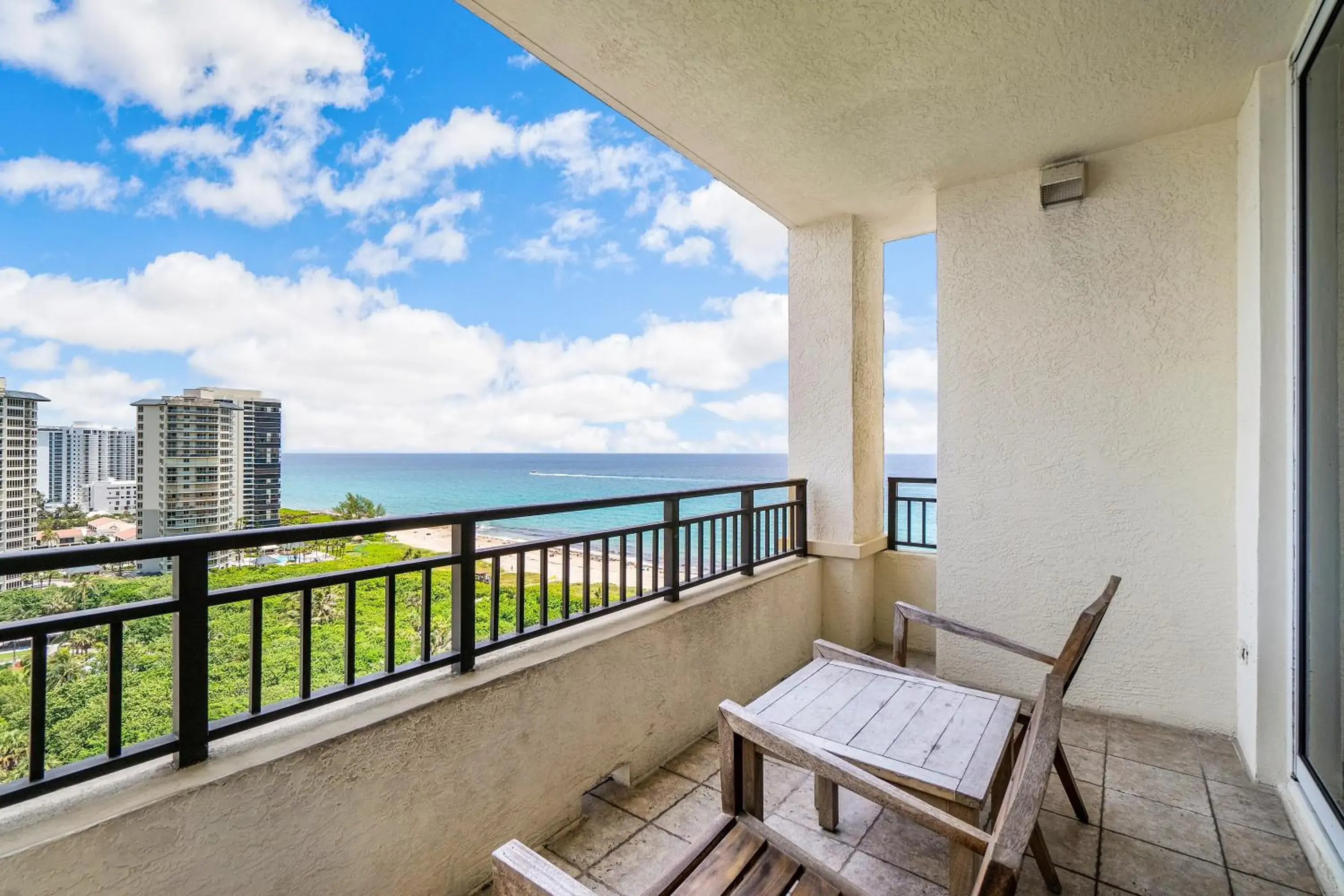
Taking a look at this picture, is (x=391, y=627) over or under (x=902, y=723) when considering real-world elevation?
over

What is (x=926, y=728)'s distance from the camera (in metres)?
1.73

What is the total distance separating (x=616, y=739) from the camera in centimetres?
225

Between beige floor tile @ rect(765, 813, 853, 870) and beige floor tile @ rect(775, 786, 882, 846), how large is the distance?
0.02 m

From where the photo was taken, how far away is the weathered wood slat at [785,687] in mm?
1834

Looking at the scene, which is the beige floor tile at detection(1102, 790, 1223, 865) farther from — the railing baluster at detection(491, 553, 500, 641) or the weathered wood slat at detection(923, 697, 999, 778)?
the railing baluster at detection(491, 553, 500, 641)

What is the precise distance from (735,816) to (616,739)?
933 mm

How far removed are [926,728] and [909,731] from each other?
6cm

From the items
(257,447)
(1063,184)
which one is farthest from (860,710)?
(257,447)

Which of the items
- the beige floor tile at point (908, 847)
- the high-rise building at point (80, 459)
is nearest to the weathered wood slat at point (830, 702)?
the beige floor tile at point (908, 847)

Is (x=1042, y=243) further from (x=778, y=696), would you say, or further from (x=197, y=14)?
(x=197, y=14)

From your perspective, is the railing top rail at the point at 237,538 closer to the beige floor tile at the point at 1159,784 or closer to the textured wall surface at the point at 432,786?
the textured wall surface at the point at 432,786

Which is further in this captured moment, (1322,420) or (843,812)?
(843,812)

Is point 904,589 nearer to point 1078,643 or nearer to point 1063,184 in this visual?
point 1078,643

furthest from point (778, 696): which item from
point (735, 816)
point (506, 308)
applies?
point (506, 308)
